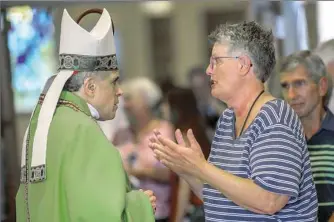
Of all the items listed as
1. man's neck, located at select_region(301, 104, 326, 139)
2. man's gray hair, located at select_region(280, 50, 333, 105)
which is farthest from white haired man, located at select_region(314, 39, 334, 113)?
man's neck, located at select_region(301, 104, 326, 139)

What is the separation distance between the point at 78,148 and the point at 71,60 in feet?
1.14

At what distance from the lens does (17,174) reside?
4.64 m

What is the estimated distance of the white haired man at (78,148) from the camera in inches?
106

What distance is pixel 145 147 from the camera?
4871mm

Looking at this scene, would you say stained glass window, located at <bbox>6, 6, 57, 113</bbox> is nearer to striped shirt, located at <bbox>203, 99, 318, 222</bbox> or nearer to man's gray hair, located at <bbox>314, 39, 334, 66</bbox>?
striped shirt, located at <bbox>203, 99, 318, 222</bbox>

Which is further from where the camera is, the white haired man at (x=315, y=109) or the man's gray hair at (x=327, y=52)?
the man's gray hair at (x=327, y=52)

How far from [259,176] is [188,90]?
234 cm

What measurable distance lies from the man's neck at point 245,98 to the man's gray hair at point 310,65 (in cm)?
80

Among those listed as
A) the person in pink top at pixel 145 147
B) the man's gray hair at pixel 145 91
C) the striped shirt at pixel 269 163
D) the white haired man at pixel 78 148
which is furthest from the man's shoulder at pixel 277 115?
the man's gray hair at pixel 145 91

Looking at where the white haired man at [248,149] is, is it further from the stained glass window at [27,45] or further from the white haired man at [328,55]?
the white haired man at [328,55]

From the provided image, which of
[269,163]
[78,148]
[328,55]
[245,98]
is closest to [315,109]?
[328,55]

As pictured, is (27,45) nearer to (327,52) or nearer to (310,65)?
(327,52)

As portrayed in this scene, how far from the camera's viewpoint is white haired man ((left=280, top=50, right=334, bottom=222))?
3.40 metres

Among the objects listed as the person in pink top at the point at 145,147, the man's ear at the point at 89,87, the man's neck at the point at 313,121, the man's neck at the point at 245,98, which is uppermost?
the man's ear at the point at 89,87
